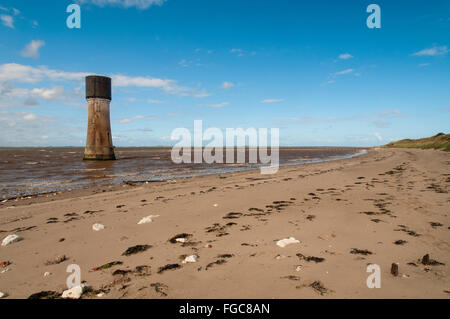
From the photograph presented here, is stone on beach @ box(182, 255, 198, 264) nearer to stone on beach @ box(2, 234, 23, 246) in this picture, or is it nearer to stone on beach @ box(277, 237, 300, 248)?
stone on beach @ box(277, 237, 300, 248)

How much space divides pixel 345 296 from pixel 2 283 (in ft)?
13.9

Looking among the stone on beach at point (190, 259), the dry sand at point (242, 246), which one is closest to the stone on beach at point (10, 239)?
the dry sand at point (242, 246)

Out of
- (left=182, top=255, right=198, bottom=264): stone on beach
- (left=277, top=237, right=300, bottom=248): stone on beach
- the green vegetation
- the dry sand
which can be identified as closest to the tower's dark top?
the dry sand

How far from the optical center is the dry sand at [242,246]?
2.81m

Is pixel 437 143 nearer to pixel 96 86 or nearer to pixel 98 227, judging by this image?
pixel 96 86

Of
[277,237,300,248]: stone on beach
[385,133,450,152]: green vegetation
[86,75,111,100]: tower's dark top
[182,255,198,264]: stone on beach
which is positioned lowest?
[182,255,198,264]: stone on beach

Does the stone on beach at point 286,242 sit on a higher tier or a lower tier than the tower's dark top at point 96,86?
lower

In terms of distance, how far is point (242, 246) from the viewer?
4.04 meters

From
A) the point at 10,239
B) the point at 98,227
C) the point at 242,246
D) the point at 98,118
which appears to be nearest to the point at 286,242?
the point at 242,246

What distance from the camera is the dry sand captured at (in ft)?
9.23

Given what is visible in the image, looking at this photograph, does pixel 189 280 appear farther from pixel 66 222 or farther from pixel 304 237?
pixel 66 222

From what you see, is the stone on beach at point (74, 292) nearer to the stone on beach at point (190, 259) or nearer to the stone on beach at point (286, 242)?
the stone on beach at point (190, 259)

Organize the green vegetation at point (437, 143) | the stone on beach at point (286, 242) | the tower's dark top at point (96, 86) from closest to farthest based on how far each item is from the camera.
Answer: the stone on beach at point (286, 242), the tower's dark top at point (96, 86), the green vegetation at point (437, 143)

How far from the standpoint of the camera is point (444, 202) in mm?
6520
